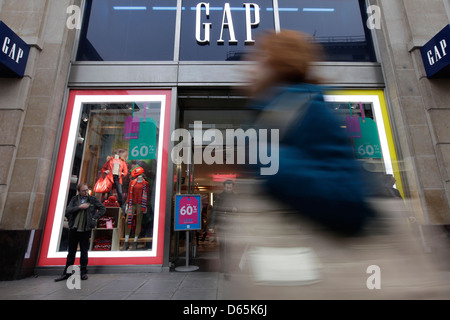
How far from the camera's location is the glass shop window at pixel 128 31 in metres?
5.67

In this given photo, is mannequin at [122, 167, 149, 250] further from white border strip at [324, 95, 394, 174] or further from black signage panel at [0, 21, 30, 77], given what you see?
white border strip at [324, 95, 394, 174]

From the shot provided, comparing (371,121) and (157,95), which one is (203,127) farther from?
(371,121)

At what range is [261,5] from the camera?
611 centimetres

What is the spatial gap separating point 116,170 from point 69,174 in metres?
0.88

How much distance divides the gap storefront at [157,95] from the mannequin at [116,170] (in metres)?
0.02

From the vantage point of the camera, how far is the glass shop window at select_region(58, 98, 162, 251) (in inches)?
190

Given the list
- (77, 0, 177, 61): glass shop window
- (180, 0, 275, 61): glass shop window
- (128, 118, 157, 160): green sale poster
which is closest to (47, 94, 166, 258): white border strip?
(128, 118, 157, 160): green sale poster

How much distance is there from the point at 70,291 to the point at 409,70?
7.40 meters

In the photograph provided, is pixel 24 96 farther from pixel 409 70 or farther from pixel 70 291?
pixel 409 70

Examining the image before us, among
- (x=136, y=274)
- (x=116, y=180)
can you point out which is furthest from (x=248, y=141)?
(x=116, y=180)

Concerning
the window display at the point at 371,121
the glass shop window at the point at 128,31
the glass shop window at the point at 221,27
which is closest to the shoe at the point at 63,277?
the glass shop window at the point at 128,31

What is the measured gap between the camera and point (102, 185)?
5.07m

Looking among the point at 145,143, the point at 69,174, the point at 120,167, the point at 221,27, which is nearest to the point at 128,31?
the point at 221,27

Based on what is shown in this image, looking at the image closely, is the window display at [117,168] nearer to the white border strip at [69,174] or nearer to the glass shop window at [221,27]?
the white border strip at [69,174]
